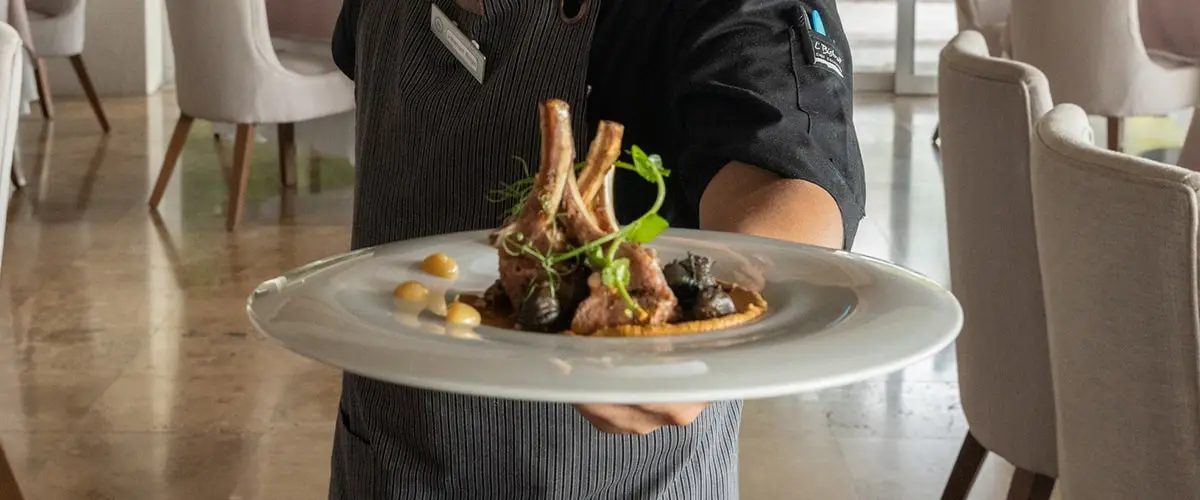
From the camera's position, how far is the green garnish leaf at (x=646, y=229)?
2.66 feet

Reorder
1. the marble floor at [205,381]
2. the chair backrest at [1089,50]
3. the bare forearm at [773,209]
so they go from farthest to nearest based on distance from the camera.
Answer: the chair backrest at [1089,50], the marble floor at [205,381], the bare forearm at [773,209]

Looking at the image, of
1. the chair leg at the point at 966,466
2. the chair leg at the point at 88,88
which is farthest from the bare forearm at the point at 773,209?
the chair leg at the point at 88,88

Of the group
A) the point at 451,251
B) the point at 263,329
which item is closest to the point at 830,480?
the point at 451,251

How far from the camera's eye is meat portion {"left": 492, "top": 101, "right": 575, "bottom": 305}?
2.67 ft

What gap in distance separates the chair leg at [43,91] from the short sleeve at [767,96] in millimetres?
5464

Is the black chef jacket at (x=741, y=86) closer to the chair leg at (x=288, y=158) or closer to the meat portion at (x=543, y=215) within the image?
the meat portion at (x=543, y=215)

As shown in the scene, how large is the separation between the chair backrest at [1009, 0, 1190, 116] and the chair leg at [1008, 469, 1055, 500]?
274 centimetres

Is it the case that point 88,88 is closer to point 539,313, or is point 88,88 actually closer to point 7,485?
point 7,485

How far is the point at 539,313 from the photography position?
765 millimetres

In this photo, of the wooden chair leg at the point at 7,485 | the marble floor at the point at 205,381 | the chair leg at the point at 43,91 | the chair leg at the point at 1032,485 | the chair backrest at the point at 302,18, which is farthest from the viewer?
the chair leg at the point at 43,91

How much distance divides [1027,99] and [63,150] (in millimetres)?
4966

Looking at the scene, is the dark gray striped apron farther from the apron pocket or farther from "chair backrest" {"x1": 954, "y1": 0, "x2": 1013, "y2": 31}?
"chair backrest" {"x1": 954, "y1": 0, "x2": 1013, "y2": 31}

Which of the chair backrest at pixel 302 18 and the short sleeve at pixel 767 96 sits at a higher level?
the short sleeve at pixel 767 96

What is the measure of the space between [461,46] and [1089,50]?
12.3 ft
